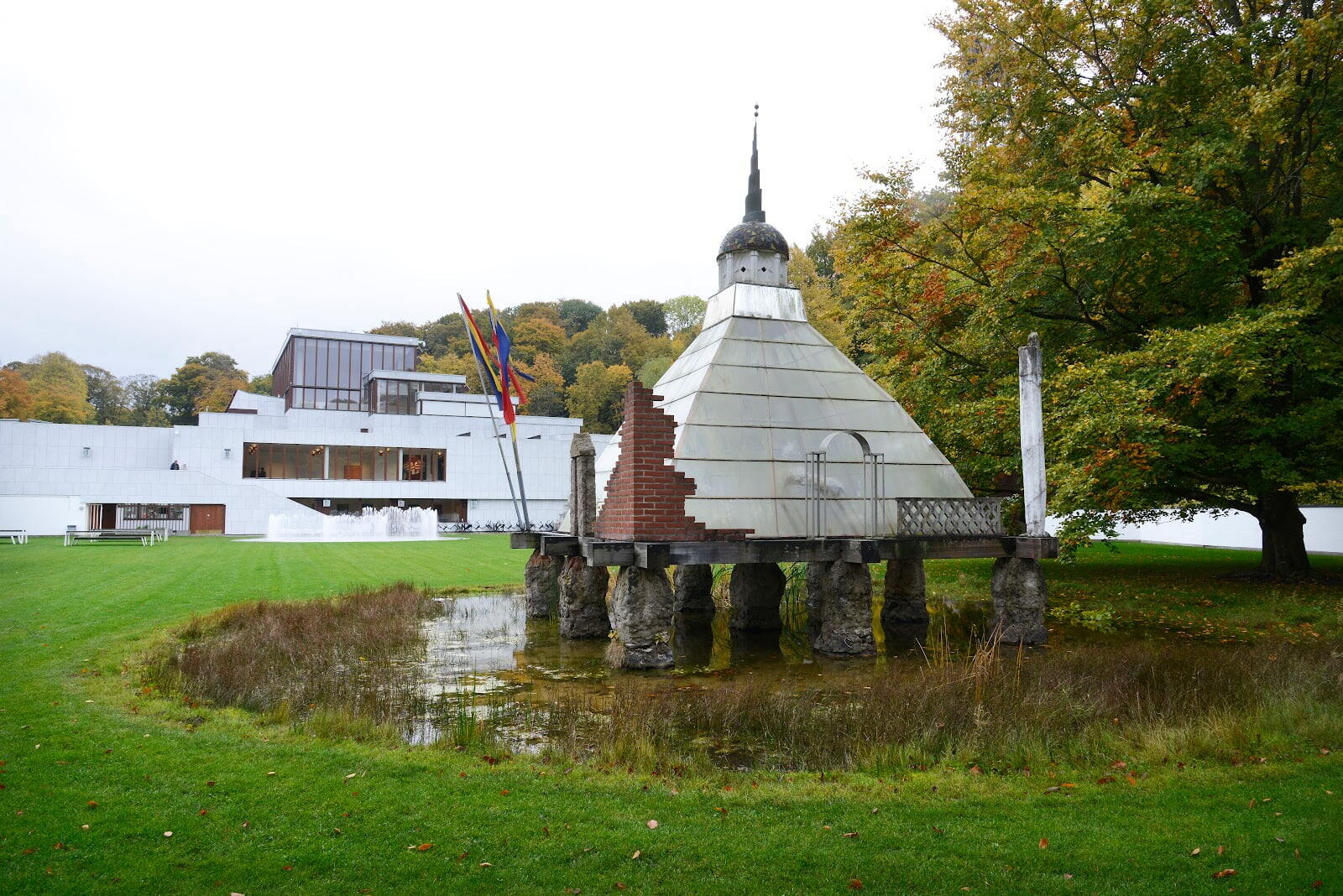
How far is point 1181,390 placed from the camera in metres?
17.8

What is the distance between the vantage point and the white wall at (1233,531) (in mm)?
31672

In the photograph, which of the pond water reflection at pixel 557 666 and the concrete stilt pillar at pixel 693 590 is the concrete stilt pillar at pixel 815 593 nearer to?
the pond water reflection at pixel 557 666

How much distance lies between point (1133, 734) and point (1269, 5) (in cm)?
2035

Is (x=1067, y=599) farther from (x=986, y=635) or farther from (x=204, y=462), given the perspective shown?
(x=204, y=462)

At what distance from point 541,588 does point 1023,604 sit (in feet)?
32.6

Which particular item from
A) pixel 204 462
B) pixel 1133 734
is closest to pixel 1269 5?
pixel 1133 734

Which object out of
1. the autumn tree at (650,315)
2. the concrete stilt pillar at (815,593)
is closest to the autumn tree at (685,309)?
the autumn tree at (650,315)

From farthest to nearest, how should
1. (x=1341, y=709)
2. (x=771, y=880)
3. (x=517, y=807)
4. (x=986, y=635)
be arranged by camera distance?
1. (x=986, y=635)
2. (x=1341, y=709)
3. (x=517, y=807)
4. (x=771, y=880)

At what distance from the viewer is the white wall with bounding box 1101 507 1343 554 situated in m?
31.7

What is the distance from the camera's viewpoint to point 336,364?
3059 inches

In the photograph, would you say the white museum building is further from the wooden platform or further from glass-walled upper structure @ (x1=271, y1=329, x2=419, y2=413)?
the wooden platform

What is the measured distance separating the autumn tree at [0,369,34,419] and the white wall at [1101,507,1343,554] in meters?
95.7

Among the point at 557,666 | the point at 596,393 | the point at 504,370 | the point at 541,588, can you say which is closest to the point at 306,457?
the point at 596,393

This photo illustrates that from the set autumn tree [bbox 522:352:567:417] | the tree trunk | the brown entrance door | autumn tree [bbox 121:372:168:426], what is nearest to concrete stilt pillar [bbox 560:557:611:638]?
the tree trunk
